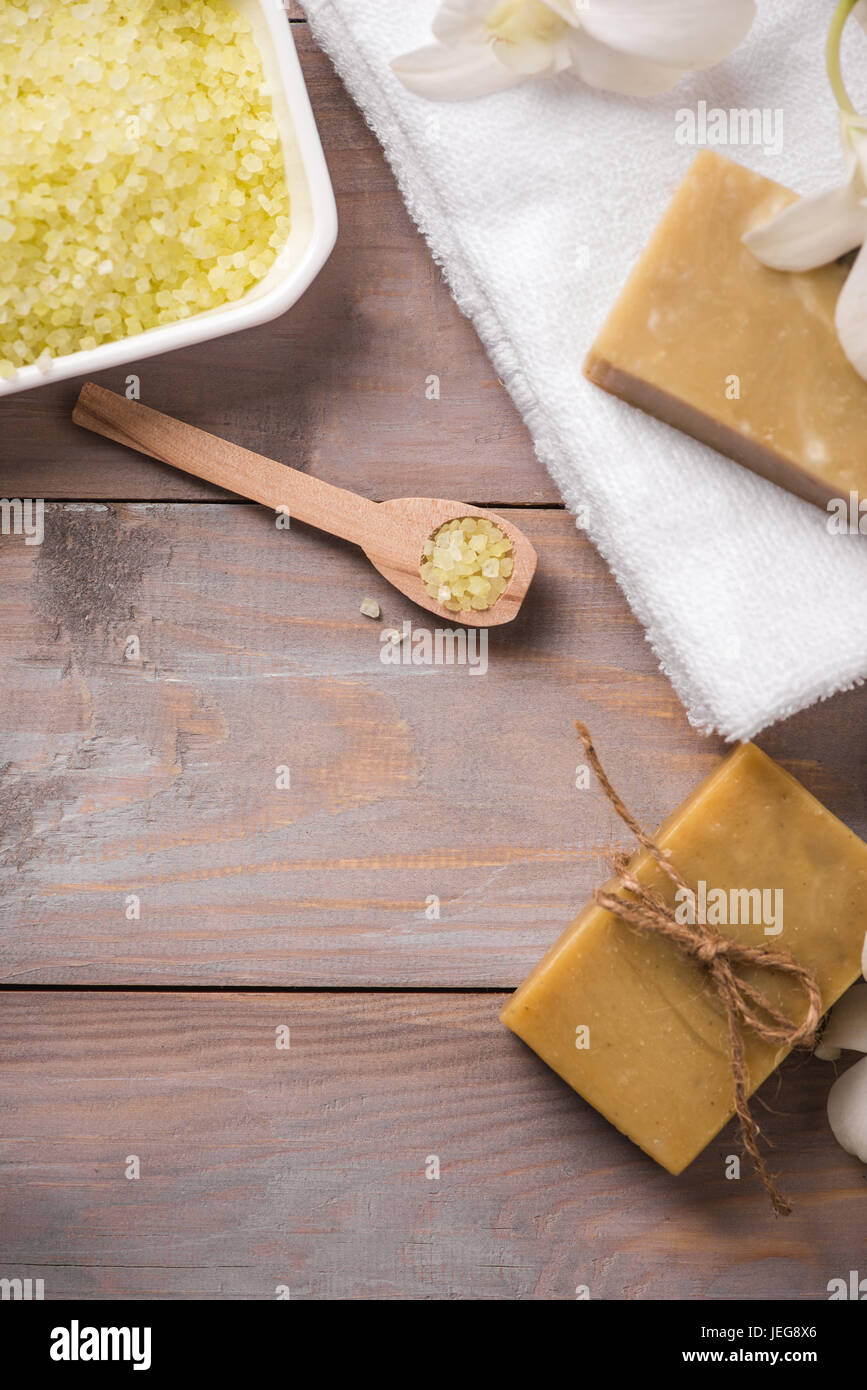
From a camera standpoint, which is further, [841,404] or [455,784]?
[455,784]

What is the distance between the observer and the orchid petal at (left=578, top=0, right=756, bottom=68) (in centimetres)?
58

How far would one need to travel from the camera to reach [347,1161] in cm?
73

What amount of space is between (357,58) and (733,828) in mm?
609

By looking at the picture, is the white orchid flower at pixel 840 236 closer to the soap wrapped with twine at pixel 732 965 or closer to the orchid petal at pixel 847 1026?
the soap wrapped with twine at pixel 732 965

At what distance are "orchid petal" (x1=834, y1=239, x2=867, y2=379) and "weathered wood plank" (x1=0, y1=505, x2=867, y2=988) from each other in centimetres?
22

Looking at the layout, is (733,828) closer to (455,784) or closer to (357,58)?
(455,784)

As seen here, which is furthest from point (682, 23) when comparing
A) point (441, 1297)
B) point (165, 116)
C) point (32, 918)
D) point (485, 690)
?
point (441, 1297)

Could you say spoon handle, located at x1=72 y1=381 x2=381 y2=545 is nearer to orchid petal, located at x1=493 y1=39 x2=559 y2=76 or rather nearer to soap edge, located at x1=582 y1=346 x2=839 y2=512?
soap edge, located at x1=582 y1=346 x2=839 y2=512

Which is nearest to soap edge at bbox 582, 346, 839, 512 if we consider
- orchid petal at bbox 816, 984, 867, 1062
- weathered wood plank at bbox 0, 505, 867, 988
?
weathered wood plank at bbox 0, 505, 867, 988

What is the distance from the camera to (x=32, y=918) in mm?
722

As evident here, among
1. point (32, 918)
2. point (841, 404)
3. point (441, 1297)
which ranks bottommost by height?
point (441, 1297)

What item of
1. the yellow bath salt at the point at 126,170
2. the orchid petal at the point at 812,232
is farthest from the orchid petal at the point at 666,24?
the yellow bath salt at the point at 126,170

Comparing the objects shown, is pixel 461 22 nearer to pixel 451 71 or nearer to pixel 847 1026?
pixel 451 71

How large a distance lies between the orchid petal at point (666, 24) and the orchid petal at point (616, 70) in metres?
0.01
